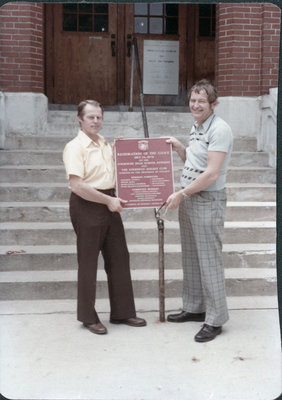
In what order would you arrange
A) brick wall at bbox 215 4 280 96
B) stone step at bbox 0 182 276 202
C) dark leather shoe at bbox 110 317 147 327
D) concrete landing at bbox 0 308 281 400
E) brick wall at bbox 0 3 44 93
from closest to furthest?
concrete landing at bbox 0 308 281 400 → dark leather shoe at bbox 110 317 147 327 → stone step at bbox 0 182 276 202 → brick wall at bbox 0 3 44 93 → brick wall at bbox 215 4 280 96

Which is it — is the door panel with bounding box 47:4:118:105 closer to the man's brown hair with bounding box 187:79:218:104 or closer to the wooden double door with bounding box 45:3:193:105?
the wooden double door with bounding box 45:3:193:105

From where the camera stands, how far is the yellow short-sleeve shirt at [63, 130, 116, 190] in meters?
3.70

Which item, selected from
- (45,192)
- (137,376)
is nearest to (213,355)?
(137,376)

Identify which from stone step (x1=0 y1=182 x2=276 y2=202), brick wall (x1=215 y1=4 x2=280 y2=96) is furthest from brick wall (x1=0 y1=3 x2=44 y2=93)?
brick wall (x1=215 y1=4 x2=280 y2=96)

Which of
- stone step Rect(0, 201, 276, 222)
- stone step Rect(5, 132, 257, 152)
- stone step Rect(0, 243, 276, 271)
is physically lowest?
stone step Rect(0, 243, 276, 271)

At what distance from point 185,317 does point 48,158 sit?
300 centimetres

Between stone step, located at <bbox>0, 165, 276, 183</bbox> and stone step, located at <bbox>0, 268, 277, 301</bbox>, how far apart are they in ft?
4.73

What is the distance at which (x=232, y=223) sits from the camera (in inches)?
213

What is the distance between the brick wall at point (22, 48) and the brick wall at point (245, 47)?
7.81 feet

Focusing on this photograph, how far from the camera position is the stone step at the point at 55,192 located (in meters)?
5.75

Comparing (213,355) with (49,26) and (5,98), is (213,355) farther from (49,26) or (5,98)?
(49,26)

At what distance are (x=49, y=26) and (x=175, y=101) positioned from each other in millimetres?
2517

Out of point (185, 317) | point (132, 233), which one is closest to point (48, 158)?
point (132, 233)

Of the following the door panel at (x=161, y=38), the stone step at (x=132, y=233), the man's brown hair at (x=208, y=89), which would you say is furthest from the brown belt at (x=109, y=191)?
the door panel at (x=161, y=38)
